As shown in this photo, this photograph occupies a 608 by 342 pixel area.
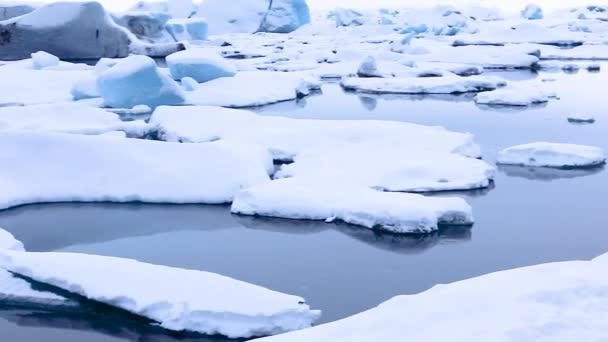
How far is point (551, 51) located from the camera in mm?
18469

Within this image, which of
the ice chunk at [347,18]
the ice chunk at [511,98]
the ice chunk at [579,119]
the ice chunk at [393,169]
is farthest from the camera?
the ice chunk at [347,18]

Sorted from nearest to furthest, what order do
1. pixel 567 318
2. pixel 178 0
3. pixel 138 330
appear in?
pixel 567 318 → pixel 138 330 → pixel 178 0

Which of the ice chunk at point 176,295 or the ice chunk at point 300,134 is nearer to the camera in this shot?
the ice chunk at point 176,295

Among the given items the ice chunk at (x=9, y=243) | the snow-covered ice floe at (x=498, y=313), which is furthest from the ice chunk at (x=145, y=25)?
the snow-covered ice floe at (x=498, y=313)

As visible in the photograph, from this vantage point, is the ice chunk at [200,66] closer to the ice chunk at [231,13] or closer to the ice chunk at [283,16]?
the ice chunk at [231,13]

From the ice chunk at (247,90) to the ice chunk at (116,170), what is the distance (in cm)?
387

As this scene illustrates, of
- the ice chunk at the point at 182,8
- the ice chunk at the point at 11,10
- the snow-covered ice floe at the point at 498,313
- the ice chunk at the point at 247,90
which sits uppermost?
the snow-covered ice floe at the point at 498,313

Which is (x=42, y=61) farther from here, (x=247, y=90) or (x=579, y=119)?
(x=579, y=119)

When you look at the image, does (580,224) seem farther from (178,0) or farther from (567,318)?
(178,0)

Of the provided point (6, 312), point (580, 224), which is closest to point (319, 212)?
point (580, 224)

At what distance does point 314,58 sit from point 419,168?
11955 mm

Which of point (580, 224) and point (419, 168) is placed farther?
point (419, 168)

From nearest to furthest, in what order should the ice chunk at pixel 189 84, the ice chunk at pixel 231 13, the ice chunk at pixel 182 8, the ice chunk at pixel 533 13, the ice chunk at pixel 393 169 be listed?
the ice chunk at pixel 393 169
the ice chunk at pixel 189 84
the ice chunk at pixel 231 13
the ice chunk at pixel 182 8
the ice chunk at pixel 533 13

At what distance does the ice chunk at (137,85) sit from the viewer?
8219 millimetres
